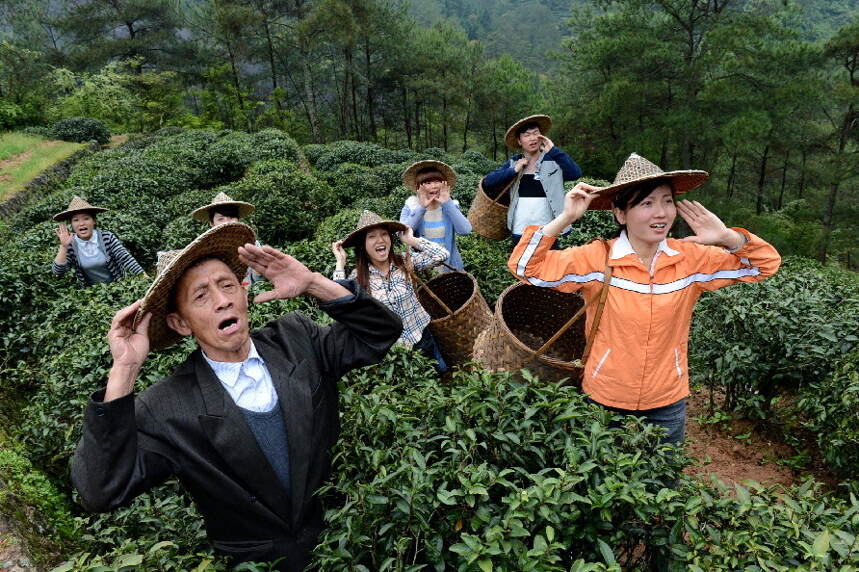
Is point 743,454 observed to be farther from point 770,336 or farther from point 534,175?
point 534,175

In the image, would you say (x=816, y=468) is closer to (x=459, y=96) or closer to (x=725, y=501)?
(x=725, y=501)

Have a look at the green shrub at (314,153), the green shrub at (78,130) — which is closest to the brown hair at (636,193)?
the green shrub at (314,153)

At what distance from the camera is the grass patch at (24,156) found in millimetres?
14000

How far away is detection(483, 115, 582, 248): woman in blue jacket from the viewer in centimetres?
467

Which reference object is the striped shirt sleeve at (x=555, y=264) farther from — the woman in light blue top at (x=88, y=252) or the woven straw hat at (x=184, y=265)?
the woman in light blue top at (x=88, y=252)

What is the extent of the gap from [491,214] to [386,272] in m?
1.96

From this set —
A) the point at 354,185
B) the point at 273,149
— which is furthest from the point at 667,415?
the point at 273,149

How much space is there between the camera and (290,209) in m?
8.23

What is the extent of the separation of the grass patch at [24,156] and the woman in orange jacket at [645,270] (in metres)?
15.6

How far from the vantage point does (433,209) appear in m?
4.74

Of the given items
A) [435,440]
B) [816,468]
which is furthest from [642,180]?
[816,468]

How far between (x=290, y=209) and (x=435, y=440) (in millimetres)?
7032

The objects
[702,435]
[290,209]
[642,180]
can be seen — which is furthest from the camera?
[290,209]

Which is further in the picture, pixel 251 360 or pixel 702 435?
pixel 702 435
